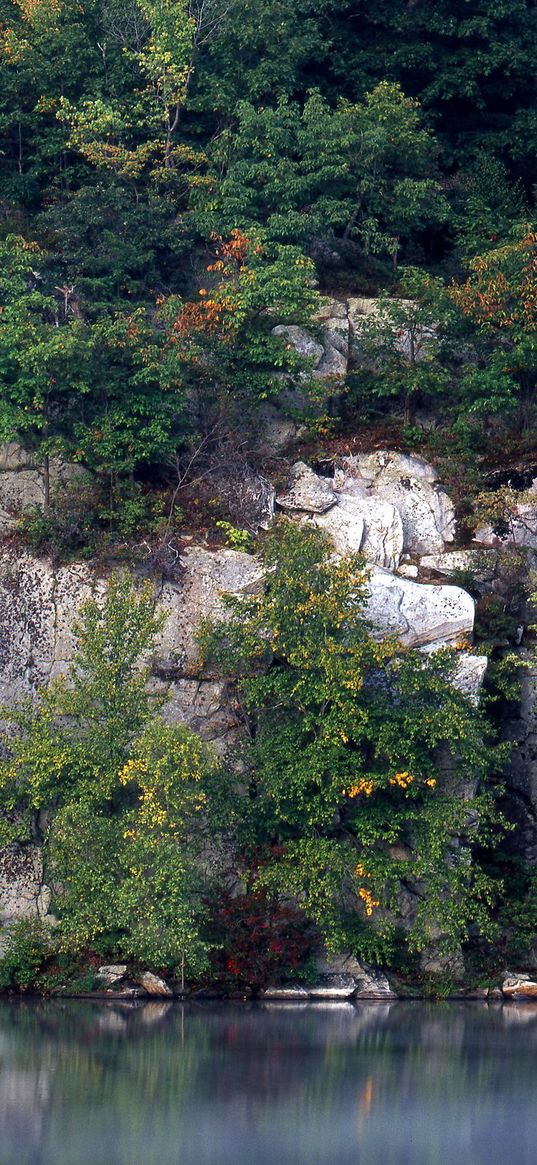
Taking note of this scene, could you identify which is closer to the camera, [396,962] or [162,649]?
[396,962]

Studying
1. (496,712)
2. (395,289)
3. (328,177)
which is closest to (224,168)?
(328,177)

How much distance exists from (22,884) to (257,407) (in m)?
12.0

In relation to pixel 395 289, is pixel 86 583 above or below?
below

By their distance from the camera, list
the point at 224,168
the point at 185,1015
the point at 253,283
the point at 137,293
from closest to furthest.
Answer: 1. the point at 185,1015
2. the point at 253,283
3. the point at 137,293
4. the point at 224,168

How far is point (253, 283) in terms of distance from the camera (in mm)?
29000

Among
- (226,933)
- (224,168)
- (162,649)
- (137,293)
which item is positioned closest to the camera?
(226,933)

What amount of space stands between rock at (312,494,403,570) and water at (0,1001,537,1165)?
32.4 feet

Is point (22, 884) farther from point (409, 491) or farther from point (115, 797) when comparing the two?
point (409, 491)

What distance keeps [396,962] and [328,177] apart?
18.9 metres

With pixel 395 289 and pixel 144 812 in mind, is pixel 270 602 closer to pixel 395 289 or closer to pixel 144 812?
pixel 144 812

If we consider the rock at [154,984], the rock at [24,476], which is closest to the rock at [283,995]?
the rock at [154,984]

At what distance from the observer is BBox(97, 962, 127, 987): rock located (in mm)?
23047

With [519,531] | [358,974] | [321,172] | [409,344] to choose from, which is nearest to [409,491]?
[519,531]

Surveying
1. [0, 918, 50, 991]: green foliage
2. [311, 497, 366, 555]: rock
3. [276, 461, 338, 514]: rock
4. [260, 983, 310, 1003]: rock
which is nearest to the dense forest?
[0, 918, 50, 991]: green foliage
